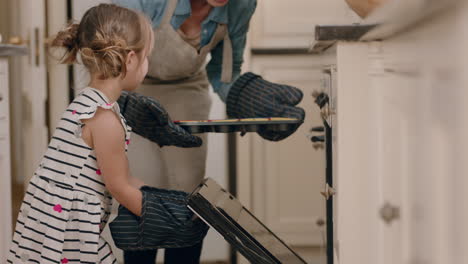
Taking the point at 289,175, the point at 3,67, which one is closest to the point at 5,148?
the point at 3,67

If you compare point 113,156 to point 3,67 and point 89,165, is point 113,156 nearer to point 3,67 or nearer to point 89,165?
point 89,165

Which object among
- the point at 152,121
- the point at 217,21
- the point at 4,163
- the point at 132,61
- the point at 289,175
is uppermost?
the point at 217,21

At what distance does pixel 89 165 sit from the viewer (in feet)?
Answer: 4.66

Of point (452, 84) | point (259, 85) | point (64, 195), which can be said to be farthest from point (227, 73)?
point (452, 84)

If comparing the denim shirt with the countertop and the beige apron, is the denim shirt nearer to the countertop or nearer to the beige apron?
the beige apron

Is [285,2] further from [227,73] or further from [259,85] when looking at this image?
[259,85]

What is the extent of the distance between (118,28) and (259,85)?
0.35 meters

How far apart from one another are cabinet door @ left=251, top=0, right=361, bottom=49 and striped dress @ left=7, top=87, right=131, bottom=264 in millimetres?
1554

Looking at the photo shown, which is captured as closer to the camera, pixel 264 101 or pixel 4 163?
pixel 264 101

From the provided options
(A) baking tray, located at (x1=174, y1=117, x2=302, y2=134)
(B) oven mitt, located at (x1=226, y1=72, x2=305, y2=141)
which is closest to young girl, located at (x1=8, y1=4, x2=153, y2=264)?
(A) baking tray, located at (x1=174, y1=117, x2=302, y2=134)

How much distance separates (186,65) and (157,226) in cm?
79

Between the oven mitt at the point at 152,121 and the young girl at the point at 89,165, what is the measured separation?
1.5 inches

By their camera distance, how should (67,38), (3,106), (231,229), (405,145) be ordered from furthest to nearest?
(3,106), (67,38), (231,229), (405,145)

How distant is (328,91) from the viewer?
140 cm
